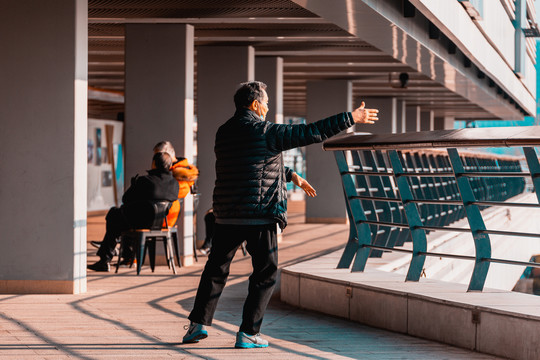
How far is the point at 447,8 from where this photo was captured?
39.3ft

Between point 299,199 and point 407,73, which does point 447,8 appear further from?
point 299,199

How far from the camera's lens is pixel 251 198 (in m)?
5.31

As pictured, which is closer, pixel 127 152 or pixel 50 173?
→ pixel 50 173

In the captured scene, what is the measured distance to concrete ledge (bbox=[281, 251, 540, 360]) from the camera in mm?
5188

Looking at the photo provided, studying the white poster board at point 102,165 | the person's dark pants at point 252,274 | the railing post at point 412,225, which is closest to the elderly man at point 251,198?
the person's dark pants at point 252,274

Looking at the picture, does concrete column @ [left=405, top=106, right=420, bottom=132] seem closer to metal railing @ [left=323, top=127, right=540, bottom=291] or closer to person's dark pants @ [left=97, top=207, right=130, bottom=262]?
metal railing @ [left=323, top=127, right=540, bottom=291]

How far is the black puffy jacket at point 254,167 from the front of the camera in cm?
529

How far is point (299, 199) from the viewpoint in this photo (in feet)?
117

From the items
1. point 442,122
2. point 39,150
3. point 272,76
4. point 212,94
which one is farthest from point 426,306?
point 442,122

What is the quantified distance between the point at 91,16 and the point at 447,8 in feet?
14.7

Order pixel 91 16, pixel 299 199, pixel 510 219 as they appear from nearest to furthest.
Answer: pixel 91 16
pixel 510 219
pixel 299 199

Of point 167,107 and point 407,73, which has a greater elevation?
point 407,73

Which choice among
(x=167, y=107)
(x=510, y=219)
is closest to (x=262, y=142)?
(x=167, y=107)

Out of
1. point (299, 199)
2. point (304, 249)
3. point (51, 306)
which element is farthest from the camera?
point (299, 199)
